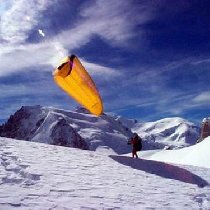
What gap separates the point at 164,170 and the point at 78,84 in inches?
207

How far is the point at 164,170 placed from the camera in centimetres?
1752

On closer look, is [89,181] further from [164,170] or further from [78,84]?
[78,84]

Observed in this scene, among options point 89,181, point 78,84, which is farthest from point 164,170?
point 89,181

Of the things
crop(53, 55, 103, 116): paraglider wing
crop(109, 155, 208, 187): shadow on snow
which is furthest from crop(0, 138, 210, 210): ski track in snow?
crop(53, 55, 103, 116): paraglider wing

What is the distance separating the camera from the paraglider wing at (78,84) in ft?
59.4

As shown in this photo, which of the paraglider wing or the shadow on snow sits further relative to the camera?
the paraglider wing

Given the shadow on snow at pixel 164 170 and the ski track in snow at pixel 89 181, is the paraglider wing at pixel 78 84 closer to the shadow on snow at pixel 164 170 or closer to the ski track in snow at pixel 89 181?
the ski track in snow at pixel 89 181

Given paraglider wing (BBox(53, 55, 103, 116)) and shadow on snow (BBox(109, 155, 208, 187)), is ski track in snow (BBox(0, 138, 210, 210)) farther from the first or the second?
paraglider wing (BBox(53, 55, 103, 116))

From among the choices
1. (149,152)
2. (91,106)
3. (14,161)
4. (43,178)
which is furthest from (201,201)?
(149,152)

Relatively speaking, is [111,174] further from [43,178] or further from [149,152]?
[149,152]

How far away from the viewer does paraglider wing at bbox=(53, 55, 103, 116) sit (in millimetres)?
18109

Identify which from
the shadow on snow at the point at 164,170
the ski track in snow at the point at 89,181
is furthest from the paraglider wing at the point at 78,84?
the shadow on snow at the point at 164,170

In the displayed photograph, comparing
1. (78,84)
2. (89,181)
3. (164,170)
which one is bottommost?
(89,181)

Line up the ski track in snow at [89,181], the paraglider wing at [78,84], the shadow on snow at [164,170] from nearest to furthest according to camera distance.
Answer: the ski track in snow at [89,181] < the shadow on snow at [164,170] < the paraglider wing at [78,84]
